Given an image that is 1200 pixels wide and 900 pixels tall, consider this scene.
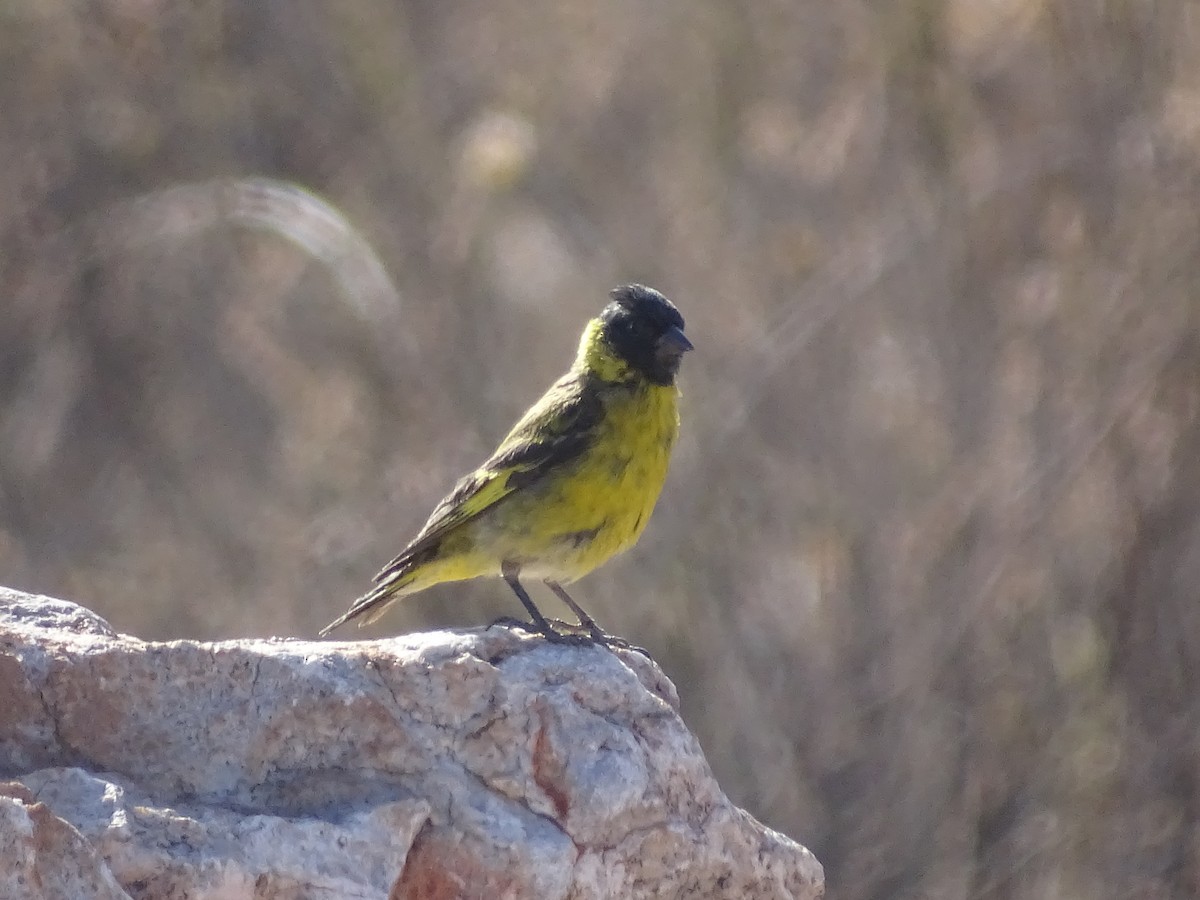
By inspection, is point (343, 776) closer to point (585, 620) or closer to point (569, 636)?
point (569, 636)

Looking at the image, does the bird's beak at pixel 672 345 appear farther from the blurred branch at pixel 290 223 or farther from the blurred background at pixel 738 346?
the blurred branch at pixel 290 223

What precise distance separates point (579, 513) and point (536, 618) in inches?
19.4

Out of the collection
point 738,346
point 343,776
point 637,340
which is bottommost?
point 343,776

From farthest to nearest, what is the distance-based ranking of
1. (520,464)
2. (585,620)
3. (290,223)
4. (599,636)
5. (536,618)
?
(290,223) < (520,464) < (585,620) < (536,618) < (599,636)

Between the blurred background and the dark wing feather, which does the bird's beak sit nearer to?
the dark wing feather

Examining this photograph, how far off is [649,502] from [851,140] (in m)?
4.12

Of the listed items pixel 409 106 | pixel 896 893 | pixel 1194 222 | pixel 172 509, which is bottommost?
pixel 896 893

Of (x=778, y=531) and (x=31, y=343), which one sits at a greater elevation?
(x=31, y=343)

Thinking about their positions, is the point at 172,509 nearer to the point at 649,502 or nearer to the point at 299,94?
the point at 299,94

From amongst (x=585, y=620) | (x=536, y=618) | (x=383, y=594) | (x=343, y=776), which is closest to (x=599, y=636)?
(x=536, y=618)

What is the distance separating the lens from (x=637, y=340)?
6117 millimetres

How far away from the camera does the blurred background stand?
8523 millimetres

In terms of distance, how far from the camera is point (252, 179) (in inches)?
402

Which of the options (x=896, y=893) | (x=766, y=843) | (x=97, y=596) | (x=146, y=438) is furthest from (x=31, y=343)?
(x=766, y=843)
